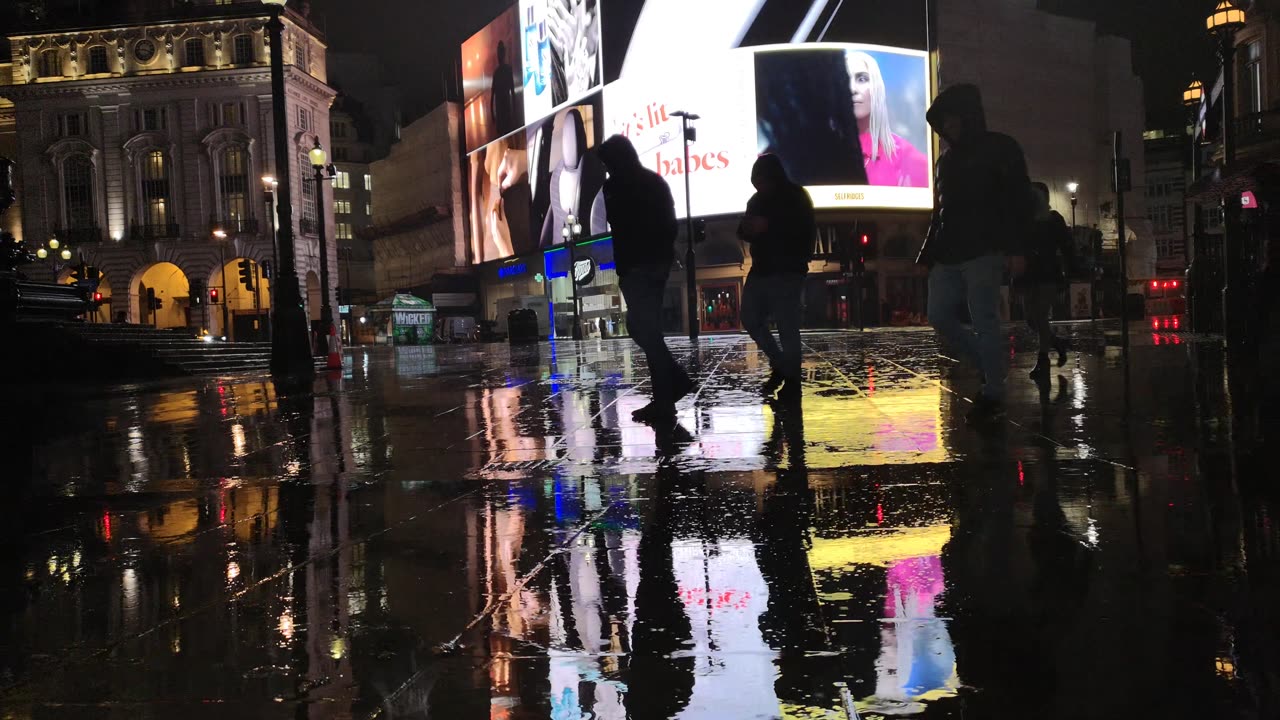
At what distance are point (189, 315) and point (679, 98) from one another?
31.5 m

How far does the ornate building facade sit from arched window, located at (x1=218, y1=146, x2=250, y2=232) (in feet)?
0.23

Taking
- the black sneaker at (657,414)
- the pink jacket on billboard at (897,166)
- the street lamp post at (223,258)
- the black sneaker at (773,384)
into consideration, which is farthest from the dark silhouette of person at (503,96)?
the black sneaker at (657,414)

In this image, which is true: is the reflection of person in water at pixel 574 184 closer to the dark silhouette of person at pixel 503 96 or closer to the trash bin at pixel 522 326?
the dark silhouette of person at pixel 503 96

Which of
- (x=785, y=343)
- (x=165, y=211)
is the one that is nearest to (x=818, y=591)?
(x=785, y=343)

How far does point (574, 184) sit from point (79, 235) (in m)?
27.4

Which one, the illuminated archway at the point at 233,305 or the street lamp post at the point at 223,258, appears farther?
the illuminated archway at the point at 233,305

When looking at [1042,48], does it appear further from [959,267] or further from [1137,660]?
[1137,660]

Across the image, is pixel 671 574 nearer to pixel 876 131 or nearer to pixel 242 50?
pixel 876 131

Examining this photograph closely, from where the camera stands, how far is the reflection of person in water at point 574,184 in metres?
59.6

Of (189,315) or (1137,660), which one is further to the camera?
(189,315)

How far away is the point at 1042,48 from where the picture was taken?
211 feet

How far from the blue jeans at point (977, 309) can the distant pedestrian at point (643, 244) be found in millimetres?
1666

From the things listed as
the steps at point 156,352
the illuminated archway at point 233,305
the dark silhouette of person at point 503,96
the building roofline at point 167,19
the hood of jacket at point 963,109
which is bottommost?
the steps at point 156,352

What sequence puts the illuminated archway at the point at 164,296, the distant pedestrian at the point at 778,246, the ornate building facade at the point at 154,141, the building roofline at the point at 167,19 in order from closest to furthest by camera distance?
1. the distant pedestrian at the point at 778,246
2. the building roofline at the point at 167,19
3. the ornate building facade at the point at 154,141
4. the illuminated archway at the point at 164,296
